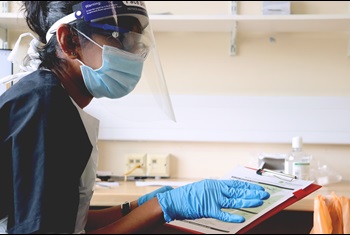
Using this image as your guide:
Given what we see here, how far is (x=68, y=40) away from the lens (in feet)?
3.54

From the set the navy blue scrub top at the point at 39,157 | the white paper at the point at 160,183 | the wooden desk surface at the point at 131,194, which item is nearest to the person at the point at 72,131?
the navy blue scrub top at the point at 39,157

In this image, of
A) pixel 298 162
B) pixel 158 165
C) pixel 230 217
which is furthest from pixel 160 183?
pixel 230 217

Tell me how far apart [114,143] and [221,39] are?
2.41 ft

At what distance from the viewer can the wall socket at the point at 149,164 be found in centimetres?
206

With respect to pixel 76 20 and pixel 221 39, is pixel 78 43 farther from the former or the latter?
pixel 221 39

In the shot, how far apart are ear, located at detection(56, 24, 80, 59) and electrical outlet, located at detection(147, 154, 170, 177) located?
1047 millimetres

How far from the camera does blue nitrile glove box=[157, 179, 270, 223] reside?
100 cm

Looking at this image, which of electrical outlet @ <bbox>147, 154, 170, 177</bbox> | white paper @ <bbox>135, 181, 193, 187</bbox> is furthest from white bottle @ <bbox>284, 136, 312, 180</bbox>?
electrical outlet @ <bbox>147, 154, 170, 177</bbox>

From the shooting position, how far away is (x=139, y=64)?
3.87 feet

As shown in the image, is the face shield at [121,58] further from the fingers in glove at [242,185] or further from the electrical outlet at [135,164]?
the electrical outlet at [135,164]

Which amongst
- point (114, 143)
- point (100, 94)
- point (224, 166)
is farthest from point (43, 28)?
point (224, 166)

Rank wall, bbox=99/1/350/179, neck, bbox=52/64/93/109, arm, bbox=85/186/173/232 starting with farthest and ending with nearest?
wall, bbox=99/1/350/179 → arm, bbox=85/186/173/232 → neck, bbox=52/64/93/109

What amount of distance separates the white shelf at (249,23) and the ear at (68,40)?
0.78 m

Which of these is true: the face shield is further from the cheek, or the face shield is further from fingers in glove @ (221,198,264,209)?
fingers in glove @ (221,198,264,209)
